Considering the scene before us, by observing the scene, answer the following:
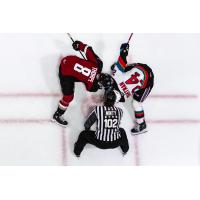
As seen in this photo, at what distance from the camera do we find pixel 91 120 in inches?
235

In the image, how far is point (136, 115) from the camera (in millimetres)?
6254

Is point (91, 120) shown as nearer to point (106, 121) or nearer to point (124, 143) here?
point (106, 121)

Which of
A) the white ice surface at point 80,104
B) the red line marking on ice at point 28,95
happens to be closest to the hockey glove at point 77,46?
the white ice surface at point 80,104

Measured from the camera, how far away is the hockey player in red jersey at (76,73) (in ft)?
19.7

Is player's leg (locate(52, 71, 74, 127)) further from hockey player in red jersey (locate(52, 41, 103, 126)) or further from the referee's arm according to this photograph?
the referee's arm

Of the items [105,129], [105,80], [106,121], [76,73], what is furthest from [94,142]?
[76,73]

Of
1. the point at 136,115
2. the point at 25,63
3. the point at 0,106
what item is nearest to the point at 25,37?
the point at 25,63

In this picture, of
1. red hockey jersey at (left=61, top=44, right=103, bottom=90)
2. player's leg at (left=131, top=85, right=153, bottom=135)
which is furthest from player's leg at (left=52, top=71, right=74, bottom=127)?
player's leg at (left=131, top=85, right=153, bottom=135)

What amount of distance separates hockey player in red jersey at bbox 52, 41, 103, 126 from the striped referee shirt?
1.46 feet

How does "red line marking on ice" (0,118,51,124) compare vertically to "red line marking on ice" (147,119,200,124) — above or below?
above

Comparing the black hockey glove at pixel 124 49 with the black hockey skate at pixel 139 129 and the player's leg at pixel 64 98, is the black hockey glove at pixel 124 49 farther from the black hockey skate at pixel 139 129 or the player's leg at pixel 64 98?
the black hockey skate at pixel 139 129

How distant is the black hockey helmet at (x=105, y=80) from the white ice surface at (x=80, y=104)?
499 mm

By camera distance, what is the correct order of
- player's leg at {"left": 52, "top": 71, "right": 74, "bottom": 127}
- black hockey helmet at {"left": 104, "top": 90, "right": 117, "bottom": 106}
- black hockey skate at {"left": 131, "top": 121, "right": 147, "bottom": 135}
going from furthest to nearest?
black hockey skate at {"left": 131, "top": 121, "right": 147, "bottom": 135} < player's leg at {"left": 52, "top": 71, "right": 74, "bottom": 127} < black hockey helmet at {"left": 104, "top": 90, "right": 117, "bottom": 106}

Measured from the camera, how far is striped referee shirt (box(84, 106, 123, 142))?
19.2 feet
